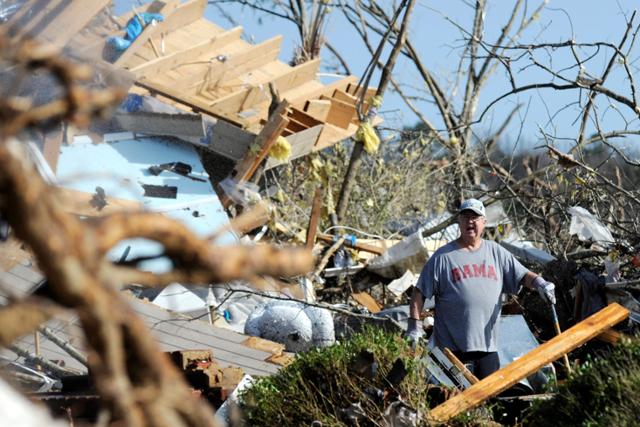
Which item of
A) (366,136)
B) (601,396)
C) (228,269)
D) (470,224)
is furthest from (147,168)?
(228,269)

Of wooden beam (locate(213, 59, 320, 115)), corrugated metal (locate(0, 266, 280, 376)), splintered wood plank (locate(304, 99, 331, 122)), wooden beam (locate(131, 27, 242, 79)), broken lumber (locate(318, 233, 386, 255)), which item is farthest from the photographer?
splintered wood plank (locate(304, 99, 331, 122))

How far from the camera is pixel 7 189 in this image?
1.62 m

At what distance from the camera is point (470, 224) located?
7398 millimetres

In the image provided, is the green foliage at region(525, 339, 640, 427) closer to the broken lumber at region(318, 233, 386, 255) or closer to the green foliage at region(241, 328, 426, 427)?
the green foliage at region(241, 328, 426, 427)

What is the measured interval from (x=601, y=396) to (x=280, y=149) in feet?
22.7

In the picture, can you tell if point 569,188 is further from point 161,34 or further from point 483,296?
point 161,34

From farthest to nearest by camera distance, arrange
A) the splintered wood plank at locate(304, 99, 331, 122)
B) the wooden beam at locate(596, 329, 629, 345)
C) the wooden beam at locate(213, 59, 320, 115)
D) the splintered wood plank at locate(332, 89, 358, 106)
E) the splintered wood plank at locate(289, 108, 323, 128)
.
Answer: the splintered wood plank at locate(332, 89, 358, 106) → the splintered wood plank at locate(304, 99, 331, 122) → the splintered wood plank at locate(289, 108, 323, 128) → the wooden beam at locate(213, 59, 320, 115) → the wooden beam at locate(596, 329, 629, 345)

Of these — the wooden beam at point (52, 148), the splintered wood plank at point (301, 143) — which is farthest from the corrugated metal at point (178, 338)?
the splintered wood plank at point (301, 143)

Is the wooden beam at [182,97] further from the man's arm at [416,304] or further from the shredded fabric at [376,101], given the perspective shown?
the man's arm at [416,304]

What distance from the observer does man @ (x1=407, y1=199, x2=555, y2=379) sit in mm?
7242

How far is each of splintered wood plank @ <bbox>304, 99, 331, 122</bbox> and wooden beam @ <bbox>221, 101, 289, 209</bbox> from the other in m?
1.39

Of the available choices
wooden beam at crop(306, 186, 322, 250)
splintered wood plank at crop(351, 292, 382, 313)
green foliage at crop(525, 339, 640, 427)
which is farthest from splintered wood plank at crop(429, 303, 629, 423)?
wooden beam at crop(306, 186, 322, 250)

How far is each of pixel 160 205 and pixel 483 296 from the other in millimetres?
5008

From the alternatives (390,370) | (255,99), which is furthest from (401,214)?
(390,370)
